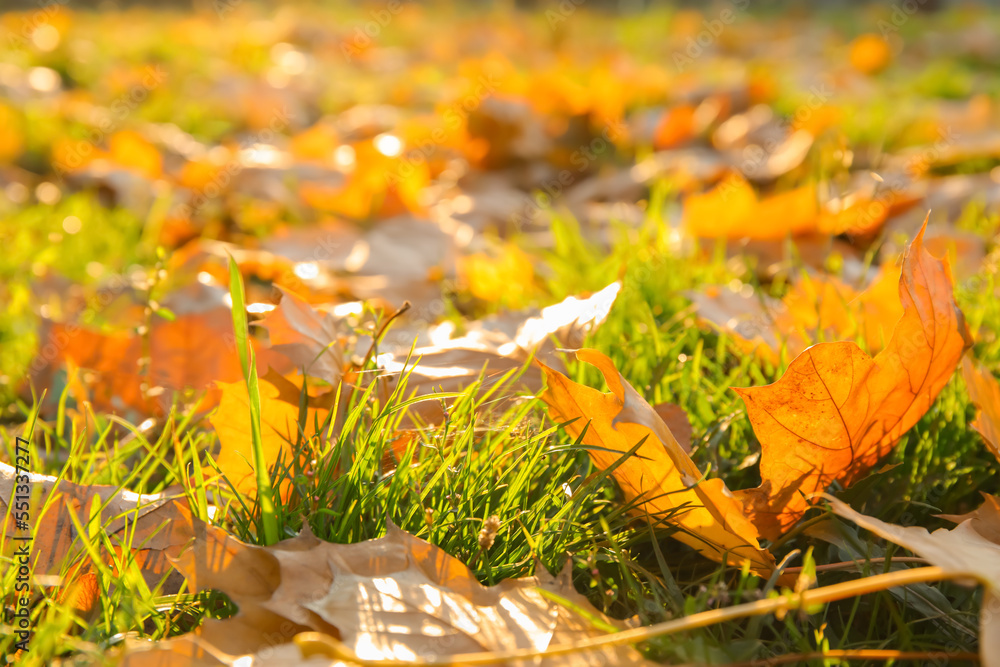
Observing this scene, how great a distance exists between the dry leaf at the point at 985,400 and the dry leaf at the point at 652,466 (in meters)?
0.28

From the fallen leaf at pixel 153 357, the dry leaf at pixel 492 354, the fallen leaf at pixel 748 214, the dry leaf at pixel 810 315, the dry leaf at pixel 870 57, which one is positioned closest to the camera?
the dry leaf at pixel 492 354

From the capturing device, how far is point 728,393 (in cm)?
115

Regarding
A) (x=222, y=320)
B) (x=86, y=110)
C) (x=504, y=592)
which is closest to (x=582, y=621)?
(x=504, y=592)

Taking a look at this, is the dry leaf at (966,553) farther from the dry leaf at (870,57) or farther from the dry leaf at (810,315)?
the dry leaf at (870,57)

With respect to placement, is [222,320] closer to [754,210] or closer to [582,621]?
[582,621]

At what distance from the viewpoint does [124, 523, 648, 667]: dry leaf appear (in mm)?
680

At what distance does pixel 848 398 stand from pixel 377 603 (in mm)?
493

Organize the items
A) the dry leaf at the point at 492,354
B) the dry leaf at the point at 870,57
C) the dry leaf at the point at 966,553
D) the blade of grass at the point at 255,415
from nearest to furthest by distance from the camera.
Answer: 1. the dry leaf at the point at 966,553
2. the blade of grass at the point at 255,415
3. the dry leaf at the point at 492,354
4. the dry leaf at the point at 870,57

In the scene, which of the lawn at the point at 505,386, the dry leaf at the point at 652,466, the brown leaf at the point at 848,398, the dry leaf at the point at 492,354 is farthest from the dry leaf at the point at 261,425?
the brown leaf at the point at 848,398

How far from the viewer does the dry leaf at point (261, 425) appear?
89 cm

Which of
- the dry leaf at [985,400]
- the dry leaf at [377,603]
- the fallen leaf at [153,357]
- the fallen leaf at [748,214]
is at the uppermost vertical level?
the dry leaf at [985,400]

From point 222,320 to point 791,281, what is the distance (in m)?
1.06

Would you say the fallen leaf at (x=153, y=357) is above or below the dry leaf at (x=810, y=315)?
below

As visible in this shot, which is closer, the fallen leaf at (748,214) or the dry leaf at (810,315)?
the dry leaf at (810,315)
